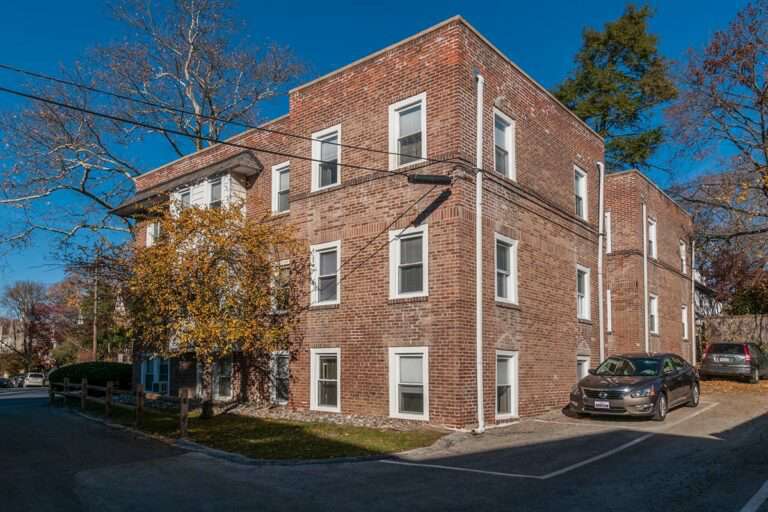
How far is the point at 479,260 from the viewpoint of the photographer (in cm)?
1495

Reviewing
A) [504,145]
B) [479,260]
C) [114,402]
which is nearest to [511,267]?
[479,260]

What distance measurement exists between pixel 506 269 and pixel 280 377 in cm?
720

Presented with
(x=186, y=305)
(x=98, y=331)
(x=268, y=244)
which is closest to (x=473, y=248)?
(x=268, y=244)

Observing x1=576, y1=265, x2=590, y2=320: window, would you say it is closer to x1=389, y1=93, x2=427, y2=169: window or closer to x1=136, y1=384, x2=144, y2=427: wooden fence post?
x1=389, y1=93, x2=427, y2=169: window

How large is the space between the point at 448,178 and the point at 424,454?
19.3 ft

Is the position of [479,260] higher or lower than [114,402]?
higher

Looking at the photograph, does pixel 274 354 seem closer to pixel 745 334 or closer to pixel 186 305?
pixel 186 305

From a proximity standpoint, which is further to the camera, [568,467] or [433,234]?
[433,234]

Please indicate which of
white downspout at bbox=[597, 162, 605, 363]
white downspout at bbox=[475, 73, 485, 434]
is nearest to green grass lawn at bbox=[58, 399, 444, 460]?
white downspout at bbox=[475, 73, 485, 434]

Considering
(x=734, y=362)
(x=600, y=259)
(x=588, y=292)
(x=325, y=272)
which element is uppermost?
(x=600, y=259)

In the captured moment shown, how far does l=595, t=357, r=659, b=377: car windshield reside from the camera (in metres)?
15.3

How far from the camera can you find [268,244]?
1669 cm

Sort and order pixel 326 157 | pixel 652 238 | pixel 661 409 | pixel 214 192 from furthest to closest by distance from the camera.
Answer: pixel 652 238
pixel 214 192
pixel 326 157
pixel 661 409

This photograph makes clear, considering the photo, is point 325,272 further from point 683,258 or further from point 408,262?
point 683,258
